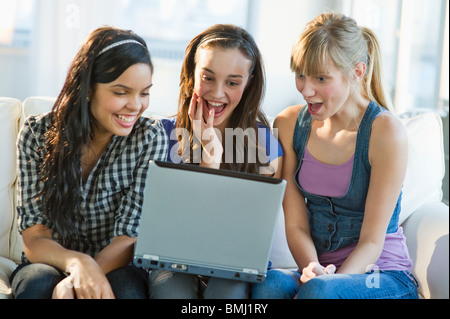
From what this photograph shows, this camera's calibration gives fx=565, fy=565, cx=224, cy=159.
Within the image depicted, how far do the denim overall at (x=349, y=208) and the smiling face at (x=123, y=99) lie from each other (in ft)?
1.56

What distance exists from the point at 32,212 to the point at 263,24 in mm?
2191

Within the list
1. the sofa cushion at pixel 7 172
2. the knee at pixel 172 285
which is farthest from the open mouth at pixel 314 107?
the sofa cushion at pixel 7 172

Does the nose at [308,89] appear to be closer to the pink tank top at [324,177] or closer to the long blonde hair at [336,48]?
the long blonde hair at [336,48]

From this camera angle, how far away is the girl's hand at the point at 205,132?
5.07 ft

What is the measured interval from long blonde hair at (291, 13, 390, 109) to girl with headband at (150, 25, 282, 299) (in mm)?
173

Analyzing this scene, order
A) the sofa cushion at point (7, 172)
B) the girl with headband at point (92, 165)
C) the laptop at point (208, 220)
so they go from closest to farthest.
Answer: the laptop at point (208, 220), the girl with headband at point (92, 165), the sofa cushion at point (7, 172)

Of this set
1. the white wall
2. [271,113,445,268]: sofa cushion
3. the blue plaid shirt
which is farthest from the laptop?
the white wall

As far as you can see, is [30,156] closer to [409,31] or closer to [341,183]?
[341,183]

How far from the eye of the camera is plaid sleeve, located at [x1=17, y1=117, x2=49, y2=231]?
4.60 feet

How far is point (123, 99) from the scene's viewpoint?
141 centimetres

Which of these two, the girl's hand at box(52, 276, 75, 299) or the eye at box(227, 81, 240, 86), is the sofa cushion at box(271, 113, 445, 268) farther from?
the girl's hand at box(52, 276, 75, 299)
